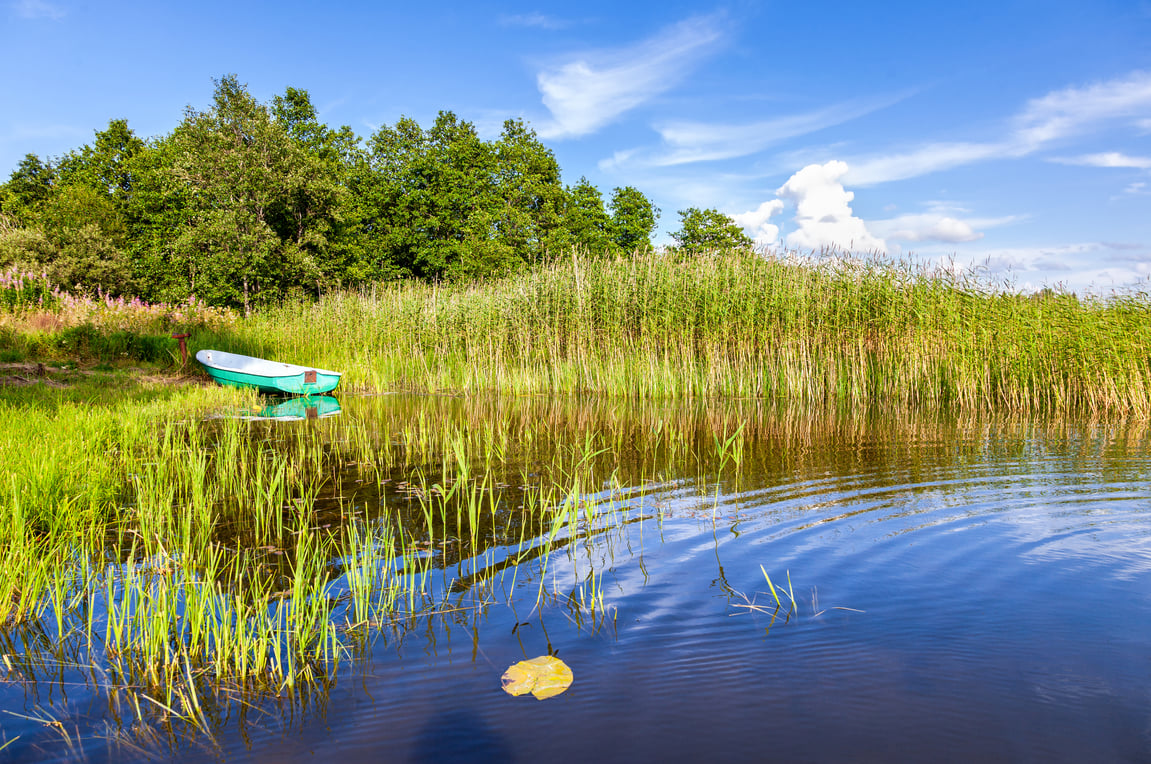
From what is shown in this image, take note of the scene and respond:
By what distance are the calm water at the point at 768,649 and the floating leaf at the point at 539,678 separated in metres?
0.04

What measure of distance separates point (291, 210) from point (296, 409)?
19578 mm

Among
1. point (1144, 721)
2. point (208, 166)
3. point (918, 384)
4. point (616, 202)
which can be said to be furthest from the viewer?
point (616, 202)

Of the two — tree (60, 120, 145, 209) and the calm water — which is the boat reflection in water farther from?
tree (60, 120, 145, 209)

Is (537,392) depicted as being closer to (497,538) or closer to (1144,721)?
(497,538)

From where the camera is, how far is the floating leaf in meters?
2.43

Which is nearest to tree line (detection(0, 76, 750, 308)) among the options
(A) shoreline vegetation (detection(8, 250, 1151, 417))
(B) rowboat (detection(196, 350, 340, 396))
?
(A) shoreline vegetation (detection(8, 250, 1151, 417))

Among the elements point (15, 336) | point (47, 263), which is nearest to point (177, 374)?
point (15, 336)

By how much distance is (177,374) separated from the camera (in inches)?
580

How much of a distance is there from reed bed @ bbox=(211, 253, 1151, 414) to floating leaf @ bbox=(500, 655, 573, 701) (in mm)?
10795

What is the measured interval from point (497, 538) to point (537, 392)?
10231 millimetres

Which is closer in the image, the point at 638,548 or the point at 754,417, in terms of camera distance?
the point at 638,548

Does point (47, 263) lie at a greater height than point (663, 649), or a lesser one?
greater

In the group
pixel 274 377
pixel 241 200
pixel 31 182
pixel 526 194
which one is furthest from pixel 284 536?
pixel 31 182

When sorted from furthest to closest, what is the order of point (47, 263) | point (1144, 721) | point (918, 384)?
point (47, 263)
point (918, 384)
point (1144, 721)
